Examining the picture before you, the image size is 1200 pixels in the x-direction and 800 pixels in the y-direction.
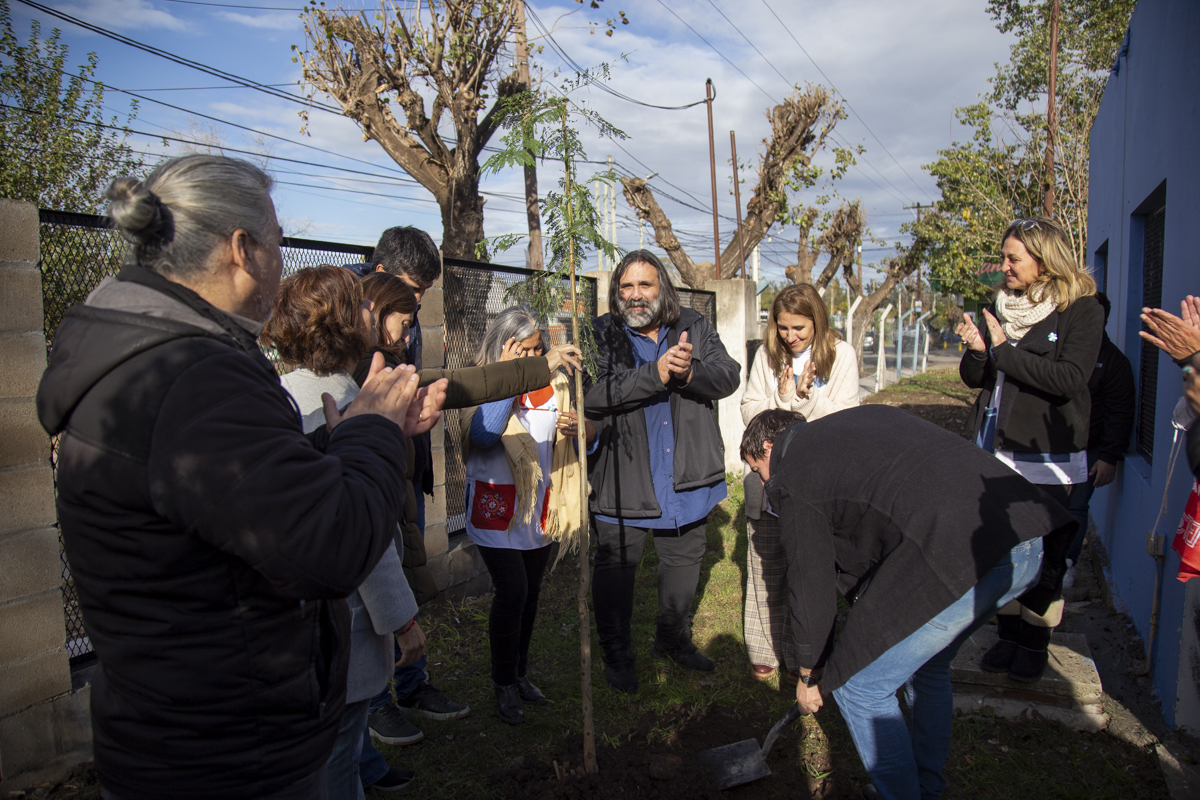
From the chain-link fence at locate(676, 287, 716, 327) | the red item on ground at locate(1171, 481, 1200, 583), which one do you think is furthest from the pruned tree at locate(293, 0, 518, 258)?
the red item on ground at locate(1171, 481, 1200, 583)

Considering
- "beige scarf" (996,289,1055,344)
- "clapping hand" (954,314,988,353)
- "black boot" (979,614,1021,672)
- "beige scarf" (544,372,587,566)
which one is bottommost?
"black boot" (979,614,1021,672)

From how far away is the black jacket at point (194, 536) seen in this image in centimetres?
109

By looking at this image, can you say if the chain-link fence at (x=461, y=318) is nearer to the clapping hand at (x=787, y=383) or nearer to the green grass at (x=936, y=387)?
the clapping hand at (x=787, y=383)

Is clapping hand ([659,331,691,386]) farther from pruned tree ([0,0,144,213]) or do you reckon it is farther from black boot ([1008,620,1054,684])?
pruned tree ([0,0,144,213])

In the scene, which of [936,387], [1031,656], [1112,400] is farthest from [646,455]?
[936,387]

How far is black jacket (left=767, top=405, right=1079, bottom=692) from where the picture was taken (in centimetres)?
209

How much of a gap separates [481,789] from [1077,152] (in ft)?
39.2

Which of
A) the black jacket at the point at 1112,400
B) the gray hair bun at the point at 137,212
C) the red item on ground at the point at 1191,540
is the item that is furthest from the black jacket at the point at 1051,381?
the gray hair bun at the point at 137,212

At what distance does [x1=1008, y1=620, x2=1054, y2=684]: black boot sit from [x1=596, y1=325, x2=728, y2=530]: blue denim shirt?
1.50 metres

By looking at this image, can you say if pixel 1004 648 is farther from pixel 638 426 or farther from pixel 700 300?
pixel 700 300

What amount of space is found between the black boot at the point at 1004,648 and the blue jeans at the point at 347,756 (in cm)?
277

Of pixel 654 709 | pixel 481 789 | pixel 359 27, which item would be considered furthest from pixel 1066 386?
pixel 359 27

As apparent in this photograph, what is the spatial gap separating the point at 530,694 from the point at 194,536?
2.58 meters

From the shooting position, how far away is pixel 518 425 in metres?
3.27
